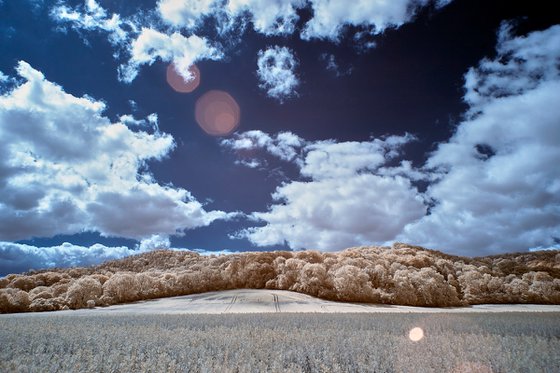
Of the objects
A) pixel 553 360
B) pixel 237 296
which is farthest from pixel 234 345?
pixel 237 296

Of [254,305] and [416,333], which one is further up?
[254,305]

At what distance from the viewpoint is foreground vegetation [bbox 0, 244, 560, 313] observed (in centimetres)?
5072

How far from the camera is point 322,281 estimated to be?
54000 millimetres

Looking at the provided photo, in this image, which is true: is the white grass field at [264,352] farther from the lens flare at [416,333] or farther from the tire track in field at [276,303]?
the tire track in field at [276,303]

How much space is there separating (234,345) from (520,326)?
17734 millimetres

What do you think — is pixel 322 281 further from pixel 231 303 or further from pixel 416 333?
pixel 416 333

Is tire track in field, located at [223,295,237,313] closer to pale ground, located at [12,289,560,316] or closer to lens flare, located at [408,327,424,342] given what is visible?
pale ground, located at [12,289,560,316]

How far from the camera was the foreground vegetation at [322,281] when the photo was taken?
50719 millimetres

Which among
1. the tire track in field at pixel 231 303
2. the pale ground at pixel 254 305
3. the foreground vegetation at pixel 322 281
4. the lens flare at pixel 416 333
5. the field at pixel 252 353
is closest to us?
the field at pixel 252 353

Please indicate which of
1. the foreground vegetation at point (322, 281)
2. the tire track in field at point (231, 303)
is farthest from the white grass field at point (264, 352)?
the foreground vegetation at point (322, 281)

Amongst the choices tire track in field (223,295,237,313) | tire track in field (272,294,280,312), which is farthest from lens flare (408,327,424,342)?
tire track in field (223,295,237,313)

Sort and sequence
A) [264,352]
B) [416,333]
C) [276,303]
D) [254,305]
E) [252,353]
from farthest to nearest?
[276,303], [254,305], [416,333], [252,353], [264,352]

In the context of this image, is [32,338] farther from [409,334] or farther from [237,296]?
[237,296]

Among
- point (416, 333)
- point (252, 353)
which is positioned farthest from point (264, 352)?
point (416, 333)
